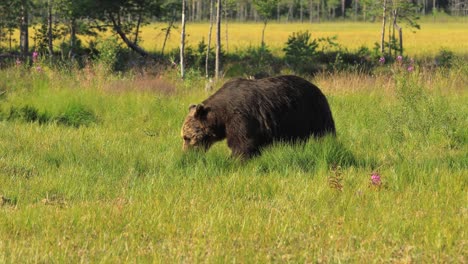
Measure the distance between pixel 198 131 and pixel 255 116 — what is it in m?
0.72

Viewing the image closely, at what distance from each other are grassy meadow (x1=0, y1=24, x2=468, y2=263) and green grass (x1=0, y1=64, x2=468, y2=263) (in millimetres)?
16

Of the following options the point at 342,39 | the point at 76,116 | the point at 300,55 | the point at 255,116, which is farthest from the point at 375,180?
the point at 342,39

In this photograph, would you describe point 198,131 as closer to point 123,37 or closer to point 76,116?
point 76,116

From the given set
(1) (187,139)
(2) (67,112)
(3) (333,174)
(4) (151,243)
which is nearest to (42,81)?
(2) (67,112)

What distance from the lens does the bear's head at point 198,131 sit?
6.94 meters

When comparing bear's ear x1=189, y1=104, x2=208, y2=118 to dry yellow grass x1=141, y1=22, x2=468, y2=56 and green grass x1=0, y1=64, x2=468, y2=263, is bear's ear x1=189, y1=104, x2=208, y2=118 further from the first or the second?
dry yellow grass x1=141, y1=22, x2=468, y2=56

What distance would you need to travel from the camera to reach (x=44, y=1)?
2786 centimetres

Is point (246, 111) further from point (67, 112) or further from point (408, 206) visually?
point (67, 112)

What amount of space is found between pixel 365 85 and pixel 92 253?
10.9 metres

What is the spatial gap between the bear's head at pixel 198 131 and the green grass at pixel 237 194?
0.63 ft

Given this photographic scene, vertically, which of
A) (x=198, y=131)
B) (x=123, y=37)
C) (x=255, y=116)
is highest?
(x=123, y=37)

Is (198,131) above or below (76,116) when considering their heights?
above

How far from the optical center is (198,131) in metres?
7.00

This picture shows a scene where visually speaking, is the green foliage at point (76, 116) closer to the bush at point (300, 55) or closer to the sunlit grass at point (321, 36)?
the sunlit grass at point (321, 36)
